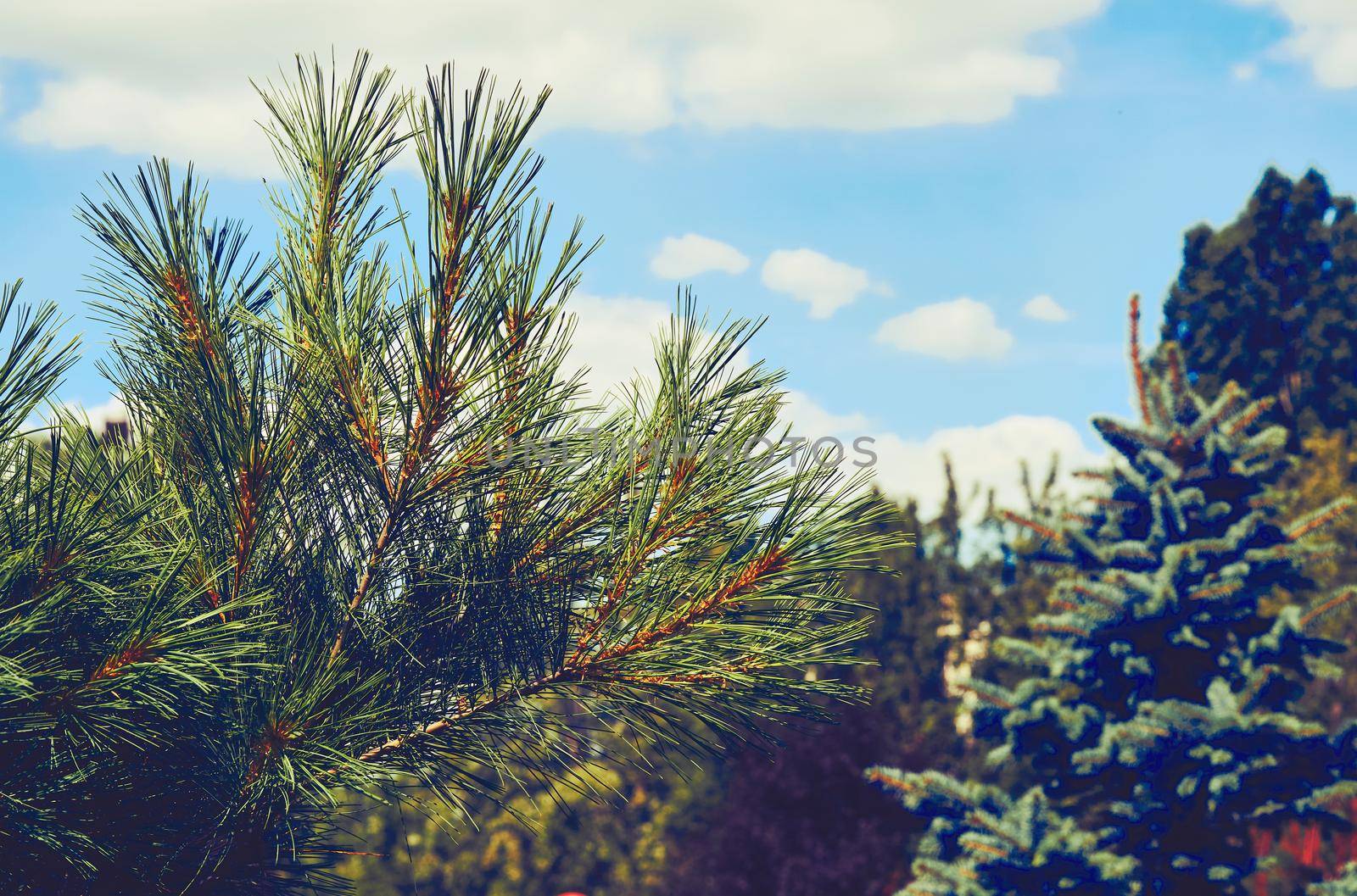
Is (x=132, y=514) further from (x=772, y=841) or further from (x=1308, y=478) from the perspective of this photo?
(x=1308, y=478)

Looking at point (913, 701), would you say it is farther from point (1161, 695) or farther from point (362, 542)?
point (362, 542)

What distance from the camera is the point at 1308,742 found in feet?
25.2

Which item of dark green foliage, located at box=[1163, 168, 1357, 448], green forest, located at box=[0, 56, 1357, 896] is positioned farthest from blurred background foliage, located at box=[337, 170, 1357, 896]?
green forest, located at box=[0, 56, 1357, 896]

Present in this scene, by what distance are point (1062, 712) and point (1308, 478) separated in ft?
53.9

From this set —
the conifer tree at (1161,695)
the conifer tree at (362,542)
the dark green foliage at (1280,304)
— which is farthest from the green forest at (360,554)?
the dark green foliage at (1280,304)

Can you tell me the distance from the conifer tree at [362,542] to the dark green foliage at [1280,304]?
2637cm

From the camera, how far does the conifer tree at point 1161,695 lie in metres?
7.64

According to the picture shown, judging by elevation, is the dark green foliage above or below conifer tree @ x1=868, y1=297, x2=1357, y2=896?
above

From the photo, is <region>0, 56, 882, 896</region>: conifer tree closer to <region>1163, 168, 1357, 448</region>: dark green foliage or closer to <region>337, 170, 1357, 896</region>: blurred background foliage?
<region>337, 170, 1357, 896</region>: blurred background foliage

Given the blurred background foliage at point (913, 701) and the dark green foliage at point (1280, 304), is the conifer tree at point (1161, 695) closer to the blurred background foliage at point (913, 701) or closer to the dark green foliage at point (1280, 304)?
the blurred background foliage at point (913, 701)

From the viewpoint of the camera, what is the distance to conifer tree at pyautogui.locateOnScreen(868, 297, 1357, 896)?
25.1 feet

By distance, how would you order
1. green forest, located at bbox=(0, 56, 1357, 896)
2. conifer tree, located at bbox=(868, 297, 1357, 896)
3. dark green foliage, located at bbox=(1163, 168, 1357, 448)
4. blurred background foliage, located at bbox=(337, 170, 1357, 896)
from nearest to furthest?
green forest, located at bbox=(0, 56, 1357, 896)
conifer tree, located at bbox=(868, 297, 1357, 896)
blurred background foliage, located at bbox=(337, 170, 1357, 896)
dark green foliage, located at bbox=(1163, 168, 1357, 448)

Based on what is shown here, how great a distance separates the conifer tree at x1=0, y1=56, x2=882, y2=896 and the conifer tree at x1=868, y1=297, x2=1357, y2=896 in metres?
5.63

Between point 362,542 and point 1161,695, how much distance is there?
7.11 m
